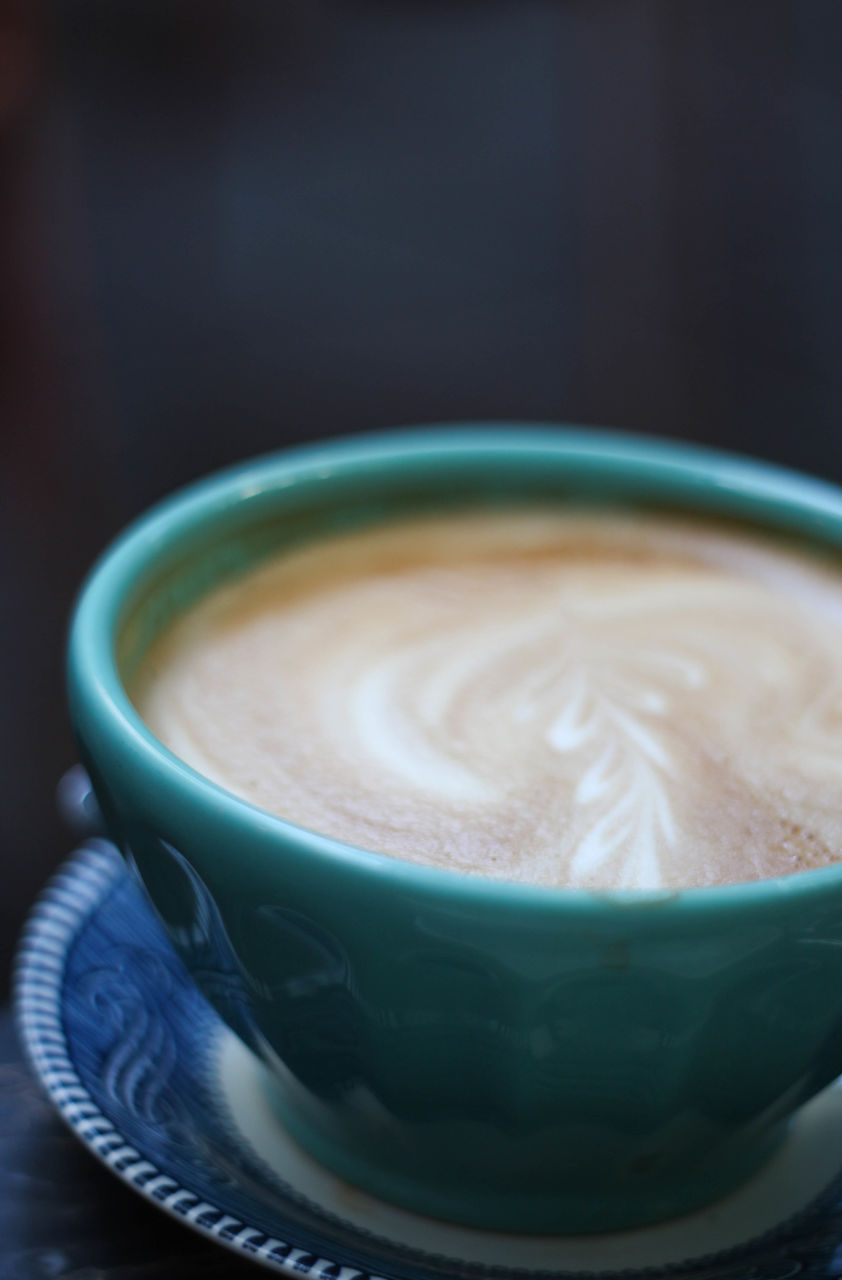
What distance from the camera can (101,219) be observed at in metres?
1.81

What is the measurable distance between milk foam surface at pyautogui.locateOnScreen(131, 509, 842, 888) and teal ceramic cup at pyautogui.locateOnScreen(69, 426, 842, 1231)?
2.3 inches

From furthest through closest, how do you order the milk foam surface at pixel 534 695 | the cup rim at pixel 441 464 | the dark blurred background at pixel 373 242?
the dark blurred background at pixel 373 242 → the milk foam surface at pixel 534 695 → the cup rim at pixel 441 464

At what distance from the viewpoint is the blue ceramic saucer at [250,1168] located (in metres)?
0.46

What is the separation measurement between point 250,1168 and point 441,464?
346 mm

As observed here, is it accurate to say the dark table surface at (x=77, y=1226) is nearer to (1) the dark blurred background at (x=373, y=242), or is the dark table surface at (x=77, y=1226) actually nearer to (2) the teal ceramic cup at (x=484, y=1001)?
(2) the teal ceramic cup at (x=484, y=1001)

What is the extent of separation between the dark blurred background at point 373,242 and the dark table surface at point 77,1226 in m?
0.42

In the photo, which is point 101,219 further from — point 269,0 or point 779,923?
point 779,923

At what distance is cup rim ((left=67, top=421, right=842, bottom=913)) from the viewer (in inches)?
15.6

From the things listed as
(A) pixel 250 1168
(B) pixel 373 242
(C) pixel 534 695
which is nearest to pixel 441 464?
(C) pixel 534 695

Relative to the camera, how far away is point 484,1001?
1.34ft

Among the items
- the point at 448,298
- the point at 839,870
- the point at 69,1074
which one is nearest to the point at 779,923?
the point at 839,870

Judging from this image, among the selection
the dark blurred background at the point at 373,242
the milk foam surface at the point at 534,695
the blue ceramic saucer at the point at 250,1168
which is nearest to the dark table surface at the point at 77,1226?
the blue ceramic saucer at the point at 250,1168

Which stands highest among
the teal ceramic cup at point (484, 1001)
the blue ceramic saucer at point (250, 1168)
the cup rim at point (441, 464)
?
the cup rim at point (441, 464)

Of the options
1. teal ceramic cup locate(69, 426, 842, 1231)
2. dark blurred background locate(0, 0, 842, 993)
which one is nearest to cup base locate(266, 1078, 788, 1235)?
teal ceramic cup locate(69, 426, 842, 1231)
